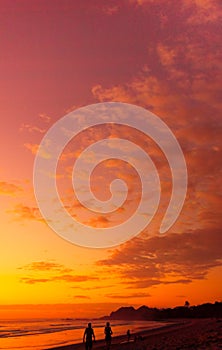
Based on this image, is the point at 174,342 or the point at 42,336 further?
the point at 42,336

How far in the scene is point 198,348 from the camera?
26891 mm

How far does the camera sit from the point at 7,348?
44062mm

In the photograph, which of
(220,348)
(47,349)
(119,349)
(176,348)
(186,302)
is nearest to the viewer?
(220,348)

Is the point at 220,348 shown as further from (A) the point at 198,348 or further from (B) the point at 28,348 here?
(B) the point at 28,348

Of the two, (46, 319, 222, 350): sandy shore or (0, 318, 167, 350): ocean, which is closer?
(46, 319, 222, 350): sandy shore

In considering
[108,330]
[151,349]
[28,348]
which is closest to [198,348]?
[151,349]

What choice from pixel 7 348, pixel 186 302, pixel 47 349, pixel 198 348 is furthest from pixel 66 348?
pixel 186 302

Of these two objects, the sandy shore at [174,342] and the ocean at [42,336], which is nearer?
the sandy shore at [174,342]

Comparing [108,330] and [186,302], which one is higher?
[186,302]

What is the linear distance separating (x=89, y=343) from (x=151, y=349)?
4940mm

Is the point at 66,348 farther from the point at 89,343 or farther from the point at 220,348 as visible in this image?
the point at 220,348

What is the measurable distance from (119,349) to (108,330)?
214cm

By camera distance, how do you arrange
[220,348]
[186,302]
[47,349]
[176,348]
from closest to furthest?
[220,348]
[176,348]
[47,349]
[186,302]

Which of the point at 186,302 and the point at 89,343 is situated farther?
the point at 186,302
